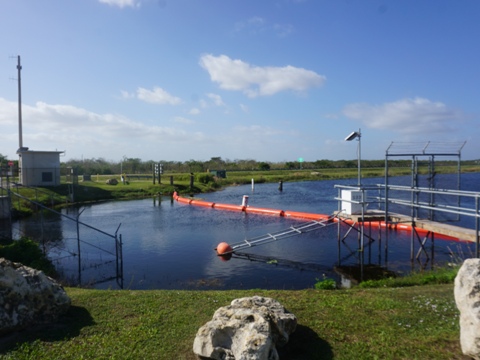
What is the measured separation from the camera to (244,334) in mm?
5227

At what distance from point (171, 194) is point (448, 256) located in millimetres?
36883

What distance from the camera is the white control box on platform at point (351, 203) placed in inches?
691

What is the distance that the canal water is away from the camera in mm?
14430

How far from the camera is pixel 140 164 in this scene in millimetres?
93625

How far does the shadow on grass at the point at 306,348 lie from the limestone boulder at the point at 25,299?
441cm

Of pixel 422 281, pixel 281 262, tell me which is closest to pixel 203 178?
pixel 281 262

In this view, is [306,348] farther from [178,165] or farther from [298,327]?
[178,165]

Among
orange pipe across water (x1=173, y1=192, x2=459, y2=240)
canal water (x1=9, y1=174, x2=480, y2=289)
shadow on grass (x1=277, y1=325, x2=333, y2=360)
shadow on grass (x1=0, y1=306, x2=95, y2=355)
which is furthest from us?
orange pipe across water (x1=173, y1=192, x2=459, y2=240)

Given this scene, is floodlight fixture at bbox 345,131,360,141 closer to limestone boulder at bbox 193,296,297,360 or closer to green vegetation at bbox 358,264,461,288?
green vegetation at bbox 358,264,461,288

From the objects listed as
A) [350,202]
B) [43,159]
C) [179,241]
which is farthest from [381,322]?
[43,159]

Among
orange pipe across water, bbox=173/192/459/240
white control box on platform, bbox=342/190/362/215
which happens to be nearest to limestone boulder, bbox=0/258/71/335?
white control box on platform, bbox=342/190/362/215

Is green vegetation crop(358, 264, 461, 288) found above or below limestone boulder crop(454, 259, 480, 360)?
below

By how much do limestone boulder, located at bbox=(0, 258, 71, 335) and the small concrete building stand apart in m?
33.7

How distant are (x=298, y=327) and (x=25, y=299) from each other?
489 cm
